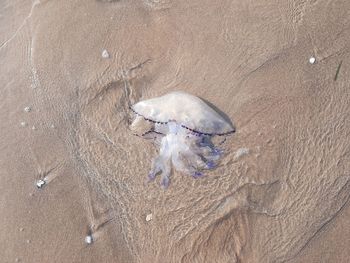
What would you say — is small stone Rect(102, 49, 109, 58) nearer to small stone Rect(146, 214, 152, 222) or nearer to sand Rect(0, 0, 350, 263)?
sand Rect(0, 0, 350, 263)

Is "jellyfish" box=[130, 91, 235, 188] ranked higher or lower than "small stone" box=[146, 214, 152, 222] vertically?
higher

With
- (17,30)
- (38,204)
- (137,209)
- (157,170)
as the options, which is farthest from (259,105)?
(17,30)

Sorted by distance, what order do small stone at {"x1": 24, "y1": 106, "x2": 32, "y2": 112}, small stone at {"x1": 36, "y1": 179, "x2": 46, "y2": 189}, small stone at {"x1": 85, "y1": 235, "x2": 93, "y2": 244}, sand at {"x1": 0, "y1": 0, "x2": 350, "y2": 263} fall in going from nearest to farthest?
1. sand at {"x1": 0, "y1": 0, "x2": 350, "y2": 263}
2. small stone at {"x1": 85, "y1": 235, "x2": 93, "y2": 244}
3. small stone at {"x1": 36, "y1": 179, "x2": 46, "y2": 189}
4. small stone at {"x1": 24, "y1": 106, "x2": 32, "y2": 112}

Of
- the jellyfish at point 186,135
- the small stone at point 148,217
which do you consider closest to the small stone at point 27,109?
the jellyfish at point 186,135

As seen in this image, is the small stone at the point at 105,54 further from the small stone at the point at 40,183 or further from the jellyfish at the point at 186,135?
the small stone at the point at 40,183

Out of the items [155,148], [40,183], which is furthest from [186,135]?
[40,183]

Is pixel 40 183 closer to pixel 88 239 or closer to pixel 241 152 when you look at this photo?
pixel 88 239

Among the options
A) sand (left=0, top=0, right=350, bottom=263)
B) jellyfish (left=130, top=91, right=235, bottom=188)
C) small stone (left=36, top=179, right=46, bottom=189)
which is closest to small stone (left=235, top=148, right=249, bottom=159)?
sand (left=0, top=0, right=350, bottom=263)
